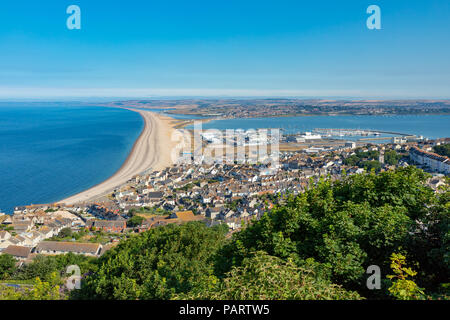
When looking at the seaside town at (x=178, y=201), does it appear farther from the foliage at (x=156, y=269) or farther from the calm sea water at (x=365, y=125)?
the calm sea water at (x=365, y=125)

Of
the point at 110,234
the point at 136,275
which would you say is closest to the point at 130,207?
the point at 110,234

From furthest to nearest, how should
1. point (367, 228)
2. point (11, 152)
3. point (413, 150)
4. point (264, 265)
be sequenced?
point (11, 152), point (413, 150), point (367, 228), point (264, 265)

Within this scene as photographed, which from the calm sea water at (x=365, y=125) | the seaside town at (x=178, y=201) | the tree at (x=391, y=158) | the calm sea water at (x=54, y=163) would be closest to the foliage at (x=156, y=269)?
the seaside town at (x=178, y=201)

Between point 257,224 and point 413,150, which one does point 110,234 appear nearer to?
point 257,224

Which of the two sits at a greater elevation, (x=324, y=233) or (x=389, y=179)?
(x=389, y=179)

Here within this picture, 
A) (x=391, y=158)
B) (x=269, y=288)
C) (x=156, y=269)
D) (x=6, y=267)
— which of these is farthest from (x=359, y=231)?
(x=391, y=158)
